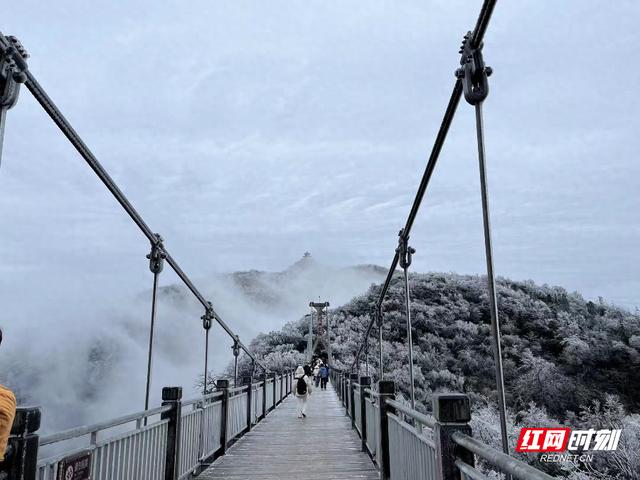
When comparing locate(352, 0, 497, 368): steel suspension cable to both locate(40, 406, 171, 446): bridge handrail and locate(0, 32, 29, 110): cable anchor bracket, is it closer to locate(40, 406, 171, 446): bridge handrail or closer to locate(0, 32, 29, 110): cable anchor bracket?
locate(0, 32, 29, 110): cable anchor bracket

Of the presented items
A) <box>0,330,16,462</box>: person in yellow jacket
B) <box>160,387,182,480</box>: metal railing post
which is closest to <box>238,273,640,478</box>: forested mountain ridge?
<box>160,387,182,480</box>: metal railing post

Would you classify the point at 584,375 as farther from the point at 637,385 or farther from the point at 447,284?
the point at 447,284

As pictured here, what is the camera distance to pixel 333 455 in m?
8.07

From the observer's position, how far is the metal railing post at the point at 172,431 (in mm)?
5480

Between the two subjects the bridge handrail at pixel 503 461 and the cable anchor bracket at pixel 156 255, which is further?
the cable anchor bracket at pixel 156 255

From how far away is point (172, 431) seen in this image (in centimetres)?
556

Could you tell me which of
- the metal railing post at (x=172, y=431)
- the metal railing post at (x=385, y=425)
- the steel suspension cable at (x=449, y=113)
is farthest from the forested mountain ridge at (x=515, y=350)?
the metal railing post at (x=172, y=431)

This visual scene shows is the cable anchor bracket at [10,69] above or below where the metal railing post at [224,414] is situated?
above

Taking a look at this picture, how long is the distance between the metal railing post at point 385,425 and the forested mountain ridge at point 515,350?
39.6 ft

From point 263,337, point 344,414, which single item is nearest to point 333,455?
point 344,414

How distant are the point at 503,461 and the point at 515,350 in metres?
41.4

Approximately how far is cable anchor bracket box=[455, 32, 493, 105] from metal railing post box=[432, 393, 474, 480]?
2099 millimetres

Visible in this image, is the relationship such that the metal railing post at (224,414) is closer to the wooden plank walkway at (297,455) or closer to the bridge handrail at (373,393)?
the wooden plank walkway at (297,455)

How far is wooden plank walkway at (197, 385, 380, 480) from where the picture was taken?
266 inches
